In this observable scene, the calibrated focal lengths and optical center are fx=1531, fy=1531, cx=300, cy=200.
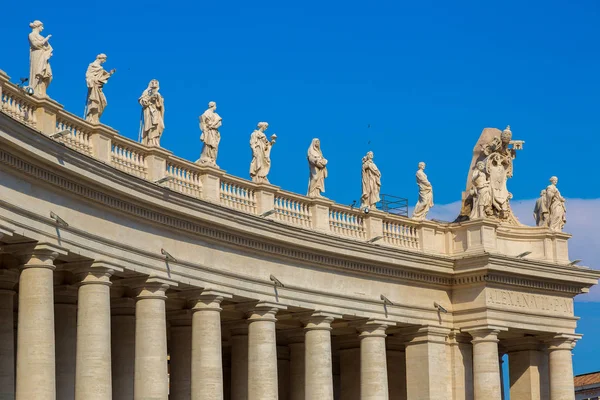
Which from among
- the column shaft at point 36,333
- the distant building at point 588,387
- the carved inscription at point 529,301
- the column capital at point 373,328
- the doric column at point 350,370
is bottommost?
the column shaft at point 36,333

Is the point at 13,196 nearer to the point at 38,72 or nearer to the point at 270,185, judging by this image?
the point at 38,72

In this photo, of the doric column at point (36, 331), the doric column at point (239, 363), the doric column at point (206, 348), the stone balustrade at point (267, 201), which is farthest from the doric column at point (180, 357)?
the doric column at point (36, 331)

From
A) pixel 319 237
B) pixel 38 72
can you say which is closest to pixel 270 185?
pixel 319 237

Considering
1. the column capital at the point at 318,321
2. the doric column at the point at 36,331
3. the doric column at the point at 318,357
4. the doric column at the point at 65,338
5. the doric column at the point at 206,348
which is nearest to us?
the doric column at the point at 36,331

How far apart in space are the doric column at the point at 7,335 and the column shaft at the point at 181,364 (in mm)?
12936

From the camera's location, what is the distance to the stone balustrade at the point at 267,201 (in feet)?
232

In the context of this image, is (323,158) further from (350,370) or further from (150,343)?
(150,343)

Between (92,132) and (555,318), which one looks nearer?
(92,132)

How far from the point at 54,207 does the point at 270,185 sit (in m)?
20.0

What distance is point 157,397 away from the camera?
7425cm

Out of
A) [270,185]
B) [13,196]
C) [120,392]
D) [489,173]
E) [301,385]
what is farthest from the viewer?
[489,173]

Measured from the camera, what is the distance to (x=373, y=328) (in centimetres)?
9031

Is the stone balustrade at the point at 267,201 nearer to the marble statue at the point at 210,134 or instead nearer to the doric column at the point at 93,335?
the marble statue at the point at 210,134

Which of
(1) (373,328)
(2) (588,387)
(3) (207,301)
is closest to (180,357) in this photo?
(3) (207,301)
